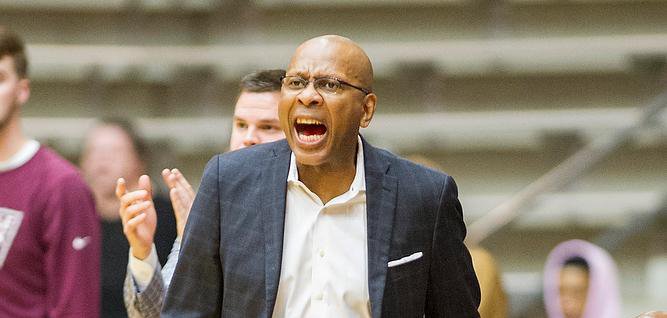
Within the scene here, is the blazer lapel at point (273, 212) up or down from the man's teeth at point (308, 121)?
down

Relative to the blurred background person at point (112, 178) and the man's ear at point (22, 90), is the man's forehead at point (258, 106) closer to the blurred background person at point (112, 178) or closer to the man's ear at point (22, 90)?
the man's ear at point (22, 90)

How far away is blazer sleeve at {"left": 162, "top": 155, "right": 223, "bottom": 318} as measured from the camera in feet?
9.20

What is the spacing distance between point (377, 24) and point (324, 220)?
5.24m

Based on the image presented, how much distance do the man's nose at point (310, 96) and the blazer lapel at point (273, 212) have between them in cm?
17

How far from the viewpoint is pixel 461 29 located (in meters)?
7.92

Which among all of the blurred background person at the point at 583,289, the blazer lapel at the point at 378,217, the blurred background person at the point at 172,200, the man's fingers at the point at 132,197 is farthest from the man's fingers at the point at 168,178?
the blurred background person at the point at 583,289

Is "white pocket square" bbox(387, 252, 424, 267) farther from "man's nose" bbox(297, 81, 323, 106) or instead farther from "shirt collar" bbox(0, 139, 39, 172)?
"shirt collar" bbox(0, 139, 39, 172)

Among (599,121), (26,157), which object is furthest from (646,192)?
(26,157)

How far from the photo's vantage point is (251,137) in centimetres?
355

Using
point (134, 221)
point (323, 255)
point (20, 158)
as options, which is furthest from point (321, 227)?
point (20, 158)

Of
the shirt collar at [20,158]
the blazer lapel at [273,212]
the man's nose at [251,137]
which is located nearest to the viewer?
the blazer lapel at [273,212]

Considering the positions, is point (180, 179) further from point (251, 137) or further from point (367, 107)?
point (367, 107)

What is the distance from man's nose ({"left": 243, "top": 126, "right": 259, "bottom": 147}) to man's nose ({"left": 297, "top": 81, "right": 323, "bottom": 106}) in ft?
2.44

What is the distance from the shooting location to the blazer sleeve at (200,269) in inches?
110
